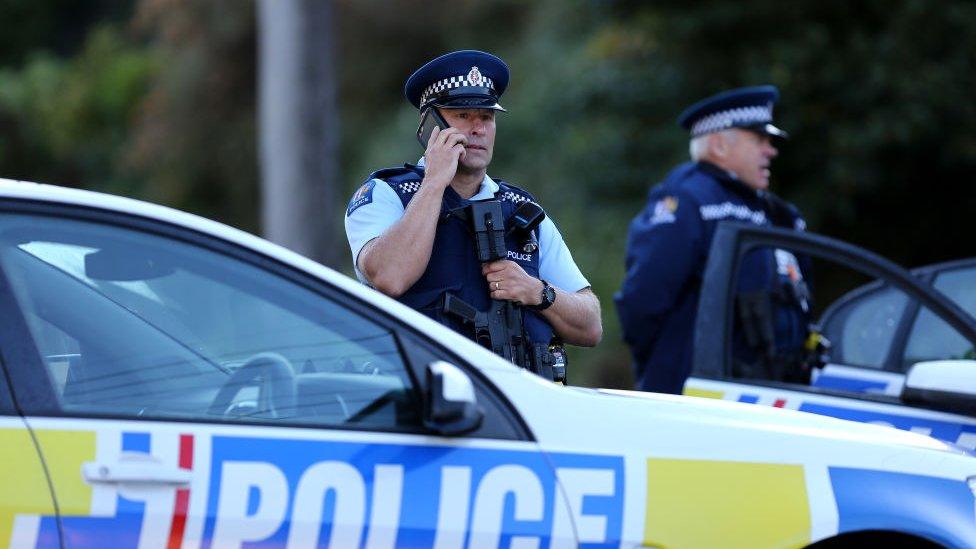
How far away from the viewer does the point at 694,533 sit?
10.0 feet

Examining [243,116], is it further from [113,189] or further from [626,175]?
[626,175]

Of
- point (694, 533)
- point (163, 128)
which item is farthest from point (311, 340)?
point (163, 128)

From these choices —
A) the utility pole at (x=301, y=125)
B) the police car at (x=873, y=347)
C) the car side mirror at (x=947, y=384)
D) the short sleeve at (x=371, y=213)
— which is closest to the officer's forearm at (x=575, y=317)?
the short sleeve at (x=371, y=213)

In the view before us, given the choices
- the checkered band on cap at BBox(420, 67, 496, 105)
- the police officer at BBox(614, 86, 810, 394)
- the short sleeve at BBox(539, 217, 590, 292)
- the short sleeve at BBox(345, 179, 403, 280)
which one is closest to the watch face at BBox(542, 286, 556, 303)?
the short sleeve at BBox(539, 217, 590, 292)

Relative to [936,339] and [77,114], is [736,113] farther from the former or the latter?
[77,114]

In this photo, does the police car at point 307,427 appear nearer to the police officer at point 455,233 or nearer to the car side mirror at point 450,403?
the car side mirror at point 450,403

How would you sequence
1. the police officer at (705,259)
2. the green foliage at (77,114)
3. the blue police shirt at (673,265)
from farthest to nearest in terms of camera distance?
the green foliage at (77,114) < the blue police shirt at (673,265) < the police officer at (705,259)

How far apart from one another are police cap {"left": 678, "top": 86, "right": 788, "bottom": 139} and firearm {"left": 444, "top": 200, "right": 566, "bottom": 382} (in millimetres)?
1930

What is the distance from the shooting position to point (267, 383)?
9.91 feet

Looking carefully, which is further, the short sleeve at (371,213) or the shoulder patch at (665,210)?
the shoulder patch at (665,210)

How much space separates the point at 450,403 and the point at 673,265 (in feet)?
8.19

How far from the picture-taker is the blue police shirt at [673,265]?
17.4 feet

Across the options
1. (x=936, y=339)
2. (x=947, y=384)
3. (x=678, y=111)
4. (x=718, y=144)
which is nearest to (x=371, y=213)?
(x=947, y=384)

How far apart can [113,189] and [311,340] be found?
69.3ft
